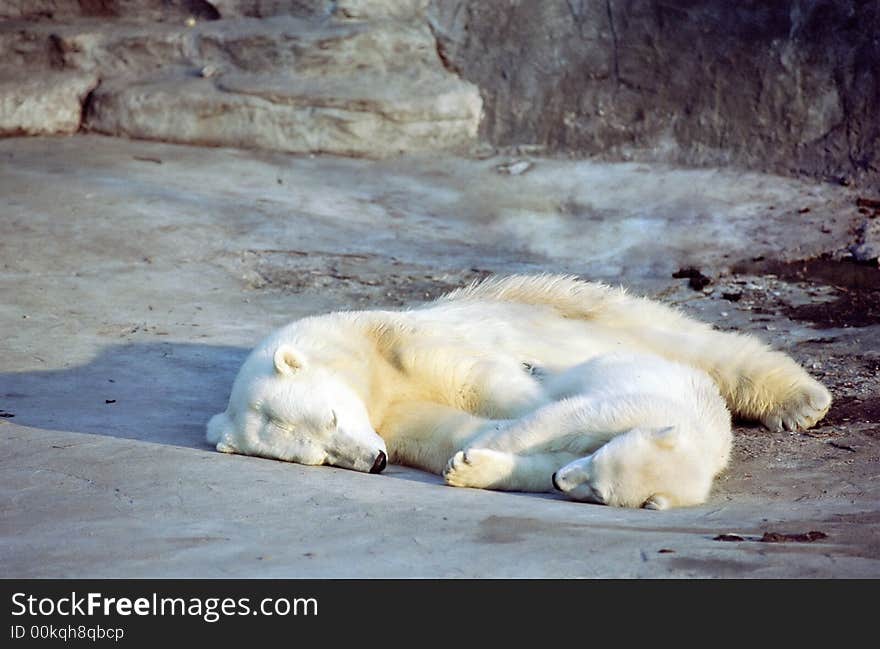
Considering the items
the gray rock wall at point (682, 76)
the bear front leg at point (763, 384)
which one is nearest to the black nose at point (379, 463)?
the bear front leg at point (763, 384)

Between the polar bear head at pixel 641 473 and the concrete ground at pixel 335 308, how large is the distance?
0.31 ft

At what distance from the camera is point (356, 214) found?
9172mm

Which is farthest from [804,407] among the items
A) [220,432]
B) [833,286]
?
[833,286]

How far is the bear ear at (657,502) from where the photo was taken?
4.16 m

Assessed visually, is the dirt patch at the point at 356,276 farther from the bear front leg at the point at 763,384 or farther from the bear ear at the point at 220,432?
the bear ear at the point at 220,432

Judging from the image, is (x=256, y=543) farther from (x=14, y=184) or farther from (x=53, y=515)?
(x=14, y=184)

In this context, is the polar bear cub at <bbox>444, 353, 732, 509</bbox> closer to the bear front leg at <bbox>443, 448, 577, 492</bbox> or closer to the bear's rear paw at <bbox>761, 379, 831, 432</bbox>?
the bear front leg at <bbox>443, 448, 577, 492</bbox>

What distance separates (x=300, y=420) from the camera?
474 cm

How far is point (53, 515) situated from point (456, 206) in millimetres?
5923

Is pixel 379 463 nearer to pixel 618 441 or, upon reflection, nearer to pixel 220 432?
pixel 220 432

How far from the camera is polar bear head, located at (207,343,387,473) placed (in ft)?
15.3

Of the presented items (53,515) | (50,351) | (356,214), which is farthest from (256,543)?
(356,214)

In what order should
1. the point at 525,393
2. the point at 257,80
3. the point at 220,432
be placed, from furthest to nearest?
the point at 257,80, the point at 525,393, the point at 220,432

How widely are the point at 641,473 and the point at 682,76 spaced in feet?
20.5
